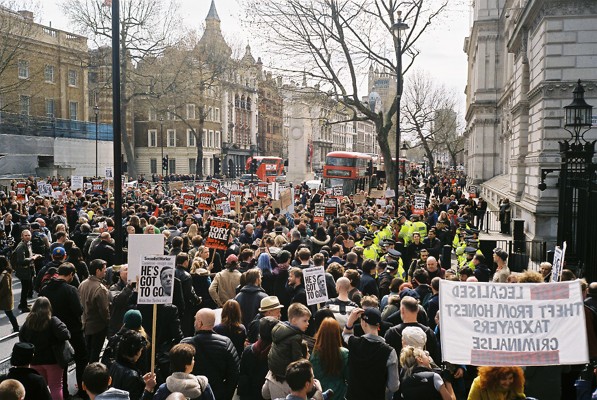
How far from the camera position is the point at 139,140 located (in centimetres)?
8850

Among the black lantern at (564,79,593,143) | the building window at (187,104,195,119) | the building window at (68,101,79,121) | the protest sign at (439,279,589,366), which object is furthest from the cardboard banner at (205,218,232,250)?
the building window at (187,104,195,119)

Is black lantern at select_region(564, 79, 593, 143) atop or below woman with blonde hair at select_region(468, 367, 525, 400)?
atop

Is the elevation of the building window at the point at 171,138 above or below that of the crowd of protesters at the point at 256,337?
above

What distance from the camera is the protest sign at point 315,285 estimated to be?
8.29 m

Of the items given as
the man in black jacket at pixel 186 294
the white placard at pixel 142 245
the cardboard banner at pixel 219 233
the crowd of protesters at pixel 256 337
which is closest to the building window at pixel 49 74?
the crowd of protesters at pixel 256 337

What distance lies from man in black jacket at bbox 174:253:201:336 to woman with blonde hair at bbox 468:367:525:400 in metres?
4.95

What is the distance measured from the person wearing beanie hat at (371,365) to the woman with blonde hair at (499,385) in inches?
37.7

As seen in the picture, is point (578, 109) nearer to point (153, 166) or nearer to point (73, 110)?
point (73, 110)

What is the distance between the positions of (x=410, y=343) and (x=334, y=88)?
29.4m

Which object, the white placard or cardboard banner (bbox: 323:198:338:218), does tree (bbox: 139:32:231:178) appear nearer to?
cardboard banner (bbox: 323:198:338:218)

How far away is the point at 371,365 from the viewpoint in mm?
6195

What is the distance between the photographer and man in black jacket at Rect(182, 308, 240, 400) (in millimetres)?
6465

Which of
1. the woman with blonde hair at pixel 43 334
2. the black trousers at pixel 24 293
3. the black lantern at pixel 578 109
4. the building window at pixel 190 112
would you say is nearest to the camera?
the woman with blonde hair at pixel 43 334

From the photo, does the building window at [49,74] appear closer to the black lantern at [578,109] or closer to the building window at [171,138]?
the building window at [171,138]
